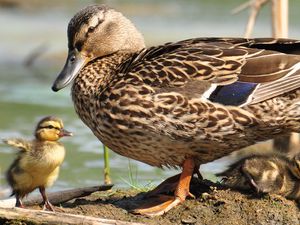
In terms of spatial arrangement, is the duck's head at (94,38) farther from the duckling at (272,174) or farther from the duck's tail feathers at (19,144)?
the duckling at (272,174)

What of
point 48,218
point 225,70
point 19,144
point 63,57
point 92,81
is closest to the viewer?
point 48,218

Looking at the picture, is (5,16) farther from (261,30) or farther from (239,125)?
(239,125)

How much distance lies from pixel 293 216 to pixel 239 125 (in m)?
0.65

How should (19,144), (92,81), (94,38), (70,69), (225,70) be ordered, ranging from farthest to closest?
(94,38) < (70,69) < (92,81) < (19,144) < (225,70)

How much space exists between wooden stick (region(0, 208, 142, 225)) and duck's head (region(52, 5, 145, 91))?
1283 millimetres

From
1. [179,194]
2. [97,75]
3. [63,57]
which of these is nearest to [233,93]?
[179,194]

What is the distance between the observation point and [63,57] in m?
13.9

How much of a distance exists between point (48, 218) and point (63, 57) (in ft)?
26.2

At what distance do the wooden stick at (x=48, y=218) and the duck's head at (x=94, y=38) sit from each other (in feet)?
4.21

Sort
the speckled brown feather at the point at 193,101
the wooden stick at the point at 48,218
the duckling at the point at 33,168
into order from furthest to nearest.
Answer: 1. the duckling at the point at 33,168
2. the speckled brown feather at the point at 193,101
3. the wooden stick at the point at 48,218

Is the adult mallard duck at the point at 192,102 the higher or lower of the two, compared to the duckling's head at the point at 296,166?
higher

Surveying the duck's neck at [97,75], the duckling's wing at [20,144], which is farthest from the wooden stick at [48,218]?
the duck's neck at [97,75]

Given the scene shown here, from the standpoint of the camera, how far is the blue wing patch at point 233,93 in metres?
6.55

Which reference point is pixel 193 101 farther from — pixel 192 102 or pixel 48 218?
pixel 48 218
